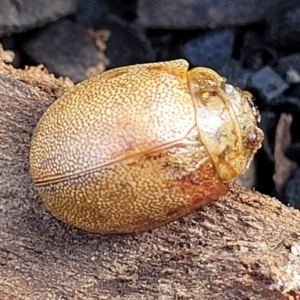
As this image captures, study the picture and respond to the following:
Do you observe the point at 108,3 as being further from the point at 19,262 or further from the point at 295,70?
the point at 19,262

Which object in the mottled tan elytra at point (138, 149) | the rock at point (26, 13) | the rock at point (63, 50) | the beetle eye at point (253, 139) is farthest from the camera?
the rock at point (63, 50)

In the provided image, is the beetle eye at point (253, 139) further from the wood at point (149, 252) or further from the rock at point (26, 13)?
the rock at point (26, 13)

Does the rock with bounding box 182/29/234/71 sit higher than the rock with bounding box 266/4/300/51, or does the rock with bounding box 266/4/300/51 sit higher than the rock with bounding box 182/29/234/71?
the rock with bounding box 266/4/300/51

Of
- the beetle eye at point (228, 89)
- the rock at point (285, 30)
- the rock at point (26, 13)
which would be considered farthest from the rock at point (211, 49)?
the beetle eye at point (228, 89)

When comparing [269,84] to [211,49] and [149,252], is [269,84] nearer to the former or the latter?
[211,49]

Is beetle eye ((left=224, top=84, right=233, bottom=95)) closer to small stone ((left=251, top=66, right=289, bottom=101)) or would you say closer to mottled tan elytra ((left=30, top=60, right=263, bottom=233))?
mottled tan elytra ((left=30, top=60, right=263, bottom=233))

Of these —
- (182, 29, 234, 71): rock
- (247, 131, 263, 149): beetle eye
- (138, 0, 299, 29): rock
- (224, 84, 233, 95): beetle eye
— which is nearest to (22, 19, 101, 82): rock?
(138, 0, 299, 29): rock
